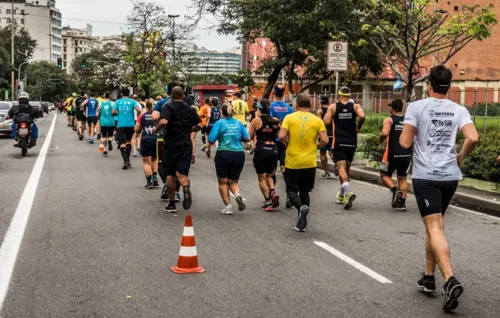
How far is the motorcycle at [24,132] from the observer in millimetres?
21469

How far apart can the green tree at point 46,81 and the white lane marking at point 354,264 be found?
399 ft

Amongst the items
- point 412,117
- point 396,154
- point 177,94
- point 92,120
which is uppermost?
point 177,94

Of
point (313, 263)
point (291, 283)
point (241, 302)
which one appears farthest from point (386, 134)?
point (241, 302)

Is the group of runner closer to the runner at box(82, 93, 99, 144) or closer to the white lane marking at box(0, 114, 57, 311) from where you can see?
the white lane marking at box(0, 114, 57, 311)

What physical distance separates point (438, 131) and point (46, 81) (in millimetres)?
141845

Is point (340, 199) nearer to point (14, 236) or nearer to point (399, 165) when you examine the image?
point (399, 165)

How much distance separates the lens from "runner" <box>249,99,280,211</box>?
39.0 ft

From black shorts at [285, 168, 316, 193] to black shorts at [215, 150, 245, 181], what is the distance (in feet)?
4.97

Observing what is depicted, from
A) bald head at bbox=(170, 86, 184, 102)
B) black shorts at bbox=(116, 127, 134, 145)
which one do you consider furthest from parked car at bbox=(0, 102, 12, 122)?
bald head at bbox=(170, 86, 184, 102)

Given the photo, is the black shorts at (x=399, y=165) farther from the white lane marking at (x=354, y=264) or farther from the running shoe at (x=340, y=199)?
the white lane marking at (x=354, y=264)

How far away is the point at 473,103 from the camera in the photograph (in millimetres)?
25516

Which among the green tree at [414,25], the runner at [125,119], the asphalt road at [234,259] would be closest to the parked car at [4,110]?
the runner at [125,119]

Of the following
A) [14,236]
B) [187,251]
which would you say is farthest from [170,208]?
[187,251]

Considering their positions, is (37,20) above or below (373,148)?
above
